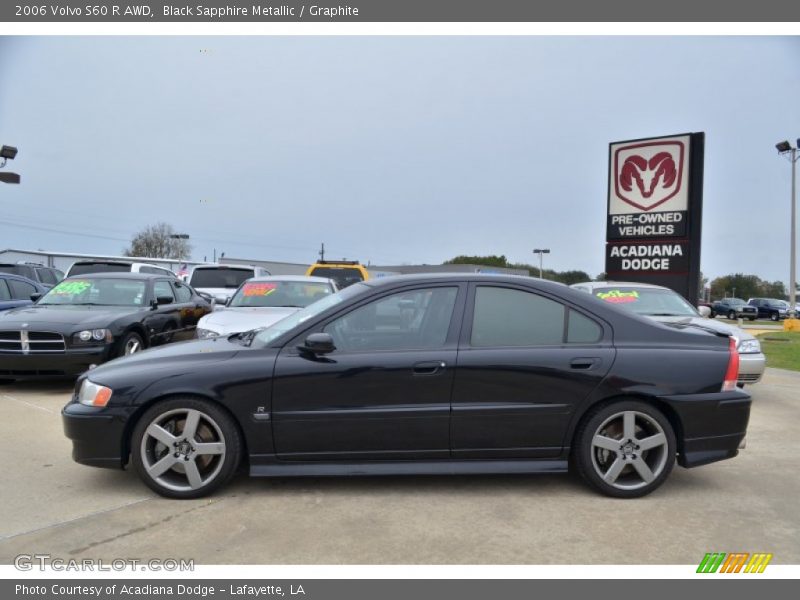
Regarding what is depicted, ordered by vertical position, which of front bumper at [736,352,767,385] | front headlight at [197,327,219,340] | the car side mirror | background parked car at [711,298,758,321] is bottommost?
background parked car at [711,298,758,321]

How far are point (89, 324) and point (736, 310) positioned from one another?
125ft

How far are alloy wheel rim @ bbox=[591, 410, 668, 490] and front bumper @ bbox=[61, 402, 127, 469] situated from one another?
3083 mm

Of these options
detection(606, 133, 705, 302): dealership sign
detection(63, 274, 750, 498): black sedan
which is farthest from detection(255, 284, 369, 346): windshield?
detection(606, 133, 705, 302): dealership sign

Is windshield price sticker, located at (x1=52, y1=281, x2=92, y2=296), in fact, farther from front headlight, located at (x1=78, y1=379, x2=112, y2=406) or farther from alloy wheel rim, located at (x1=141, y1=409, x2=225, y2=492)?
alloy wheel rim, located at (x1=141, y1=409, x2=225, y2=492)

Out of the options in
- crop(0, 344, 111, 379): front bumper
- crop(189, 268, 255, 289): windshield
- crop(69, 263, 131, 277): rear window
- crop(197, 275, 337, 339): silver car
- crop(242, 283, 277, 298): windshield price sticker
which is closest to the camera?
crop(0, 344, 111, 379): front bumper

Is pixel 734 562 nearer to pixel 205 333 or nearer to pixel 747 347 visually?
pixel 747 347

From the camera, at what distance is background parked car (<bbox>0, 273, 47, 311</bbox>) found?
943cm

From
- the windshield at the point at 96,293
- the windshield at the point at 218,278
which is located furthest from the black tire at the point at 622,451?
the windshield at the point at 218,278

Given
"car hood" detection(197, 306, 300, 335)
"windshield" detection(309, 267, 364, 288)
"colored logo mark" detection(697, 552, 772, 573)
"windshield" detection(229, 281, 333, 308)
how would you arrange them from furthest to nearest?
"windshield" detection(309, 267, 364, 288) → "windshield" detection(229, 281, 333, 308) → "car hood" detection(197, 306, 300, 335) → "colored logo mark" detection(697, 552, 772, 573)

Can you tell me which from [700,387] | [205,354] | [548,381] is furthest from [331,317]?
[700,387]

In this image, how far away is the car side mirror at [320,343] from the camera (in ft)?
11.9

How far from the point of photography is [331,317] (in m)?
3.79

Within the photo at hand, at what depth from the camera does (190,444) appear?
11.9 feet

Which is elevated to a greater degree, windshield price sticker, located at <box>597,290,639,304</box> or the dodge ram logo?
the dodge ram logo
